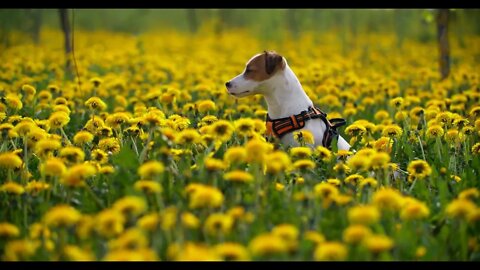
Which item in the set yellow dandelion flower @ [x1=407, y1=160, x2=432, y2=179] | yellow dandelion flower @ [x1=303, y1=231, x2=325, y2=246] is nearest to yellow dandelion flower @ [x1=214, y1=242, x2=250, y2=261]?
yellow dandelion flower @ [x1=303, y1=231, x2=325, y2=246]

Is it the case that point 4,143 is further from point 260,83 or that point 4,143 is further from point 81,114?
point 81,114

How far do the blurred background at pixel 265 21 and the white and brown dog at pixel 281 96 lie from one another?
429 cm

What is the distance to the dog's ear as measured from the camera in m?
5.11

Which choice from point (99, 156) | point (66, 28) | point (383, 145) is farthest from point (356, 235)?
point (66, 28)

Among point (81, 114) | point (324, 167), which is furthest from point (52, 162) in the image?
point (81, 114)

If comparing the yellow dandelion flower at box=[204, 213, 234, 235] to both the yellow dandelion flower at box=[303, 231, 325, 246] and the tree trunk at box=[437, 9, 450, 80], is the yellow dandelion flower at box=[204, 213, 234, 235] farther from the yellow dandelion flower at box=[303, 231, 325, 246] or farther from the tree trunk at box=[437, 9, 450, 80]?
the tree trunk at box=[437, 9, 450, 80]

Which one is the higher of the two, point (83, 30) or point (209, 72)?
point (83, 30)

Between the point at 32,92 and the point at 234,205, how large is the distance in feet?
10.3

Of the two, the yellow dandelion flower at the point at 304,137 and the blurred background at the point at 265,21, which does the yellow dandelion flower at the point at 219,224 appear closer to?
the yellow dandelion flower at the point at 304,137

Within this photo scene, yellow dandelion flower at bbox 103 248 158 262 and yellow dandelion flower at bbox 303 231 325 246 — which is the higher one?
yellow dandelion flower at bbox 103 248 158 262

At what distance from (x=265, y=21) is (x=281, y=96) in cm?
1455
